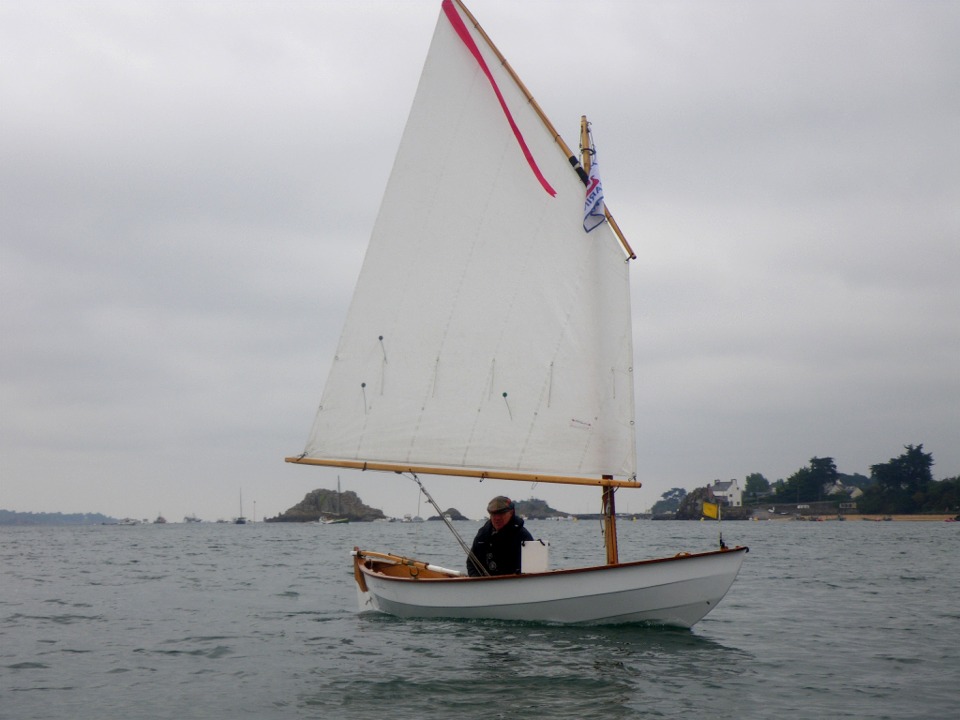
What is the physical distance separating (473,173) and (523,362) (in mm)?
3678

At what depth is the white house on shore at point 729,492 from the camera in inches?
7362

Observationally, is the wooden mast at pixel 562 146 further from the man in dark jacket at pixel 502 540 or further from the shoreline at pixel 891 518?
the shoreline at pixel 891 518

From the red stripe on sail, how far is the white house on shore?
176m

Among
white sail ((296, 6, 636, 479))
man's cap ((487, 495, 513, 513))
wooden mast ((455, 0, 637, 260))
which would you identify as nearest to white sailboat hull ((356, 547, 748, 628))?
man's cap ((487, 495, 513, 513))

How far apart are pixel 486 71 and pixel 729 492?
18462 cm

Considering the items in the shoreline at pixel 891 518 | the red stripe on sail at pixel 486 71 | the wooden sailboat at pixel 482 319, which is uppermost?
the red stripe on sail at pixel 486 71

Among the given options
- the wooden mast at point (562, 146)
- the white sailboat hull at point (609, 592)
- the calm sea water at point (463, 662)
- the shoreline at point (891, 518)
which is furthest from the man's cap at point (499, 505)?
the shoreline at point (891, 518)

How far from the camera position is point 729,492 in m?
190

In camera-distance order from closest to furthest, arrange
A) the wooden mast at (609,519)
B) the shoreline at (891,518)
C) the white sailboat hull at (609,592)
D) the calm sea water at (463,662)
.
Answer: the calm sea water at (463,662) < the white sailboat hull at (609,592) < the wooden mast at (609,519) < the shoreline at (891,518)

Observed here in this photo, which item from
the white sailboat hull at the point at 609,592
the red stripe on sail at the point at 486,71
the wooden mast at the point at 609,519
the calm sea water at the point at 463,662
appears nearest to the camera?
the calm sea water at the point at 463,662

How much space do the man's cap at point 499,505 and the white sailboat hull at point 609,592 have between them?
4.36 ft

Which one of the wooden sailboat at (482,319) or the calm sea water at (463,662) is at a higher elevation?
the wooden sailboat at (482,319)

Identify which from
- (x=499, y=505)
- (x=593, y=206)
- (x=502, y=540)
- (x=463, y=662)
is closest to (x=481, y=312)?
(x=593, y=206)

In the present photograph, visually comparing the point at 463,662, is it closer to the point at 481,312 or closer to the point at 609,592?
the point at 609,592
